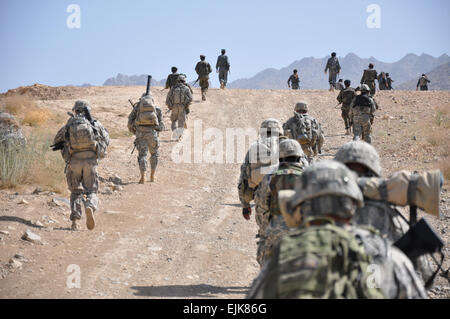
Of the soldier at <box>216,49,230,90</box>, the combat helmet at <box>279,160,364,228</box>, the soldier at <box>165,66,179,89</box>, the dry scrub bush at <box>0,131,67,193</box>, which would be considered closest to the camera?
the combat helmet at <box>279,160,364,228</box>

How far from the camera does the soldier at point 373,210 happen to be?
3.43 meters

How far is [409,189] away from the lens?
340 cm

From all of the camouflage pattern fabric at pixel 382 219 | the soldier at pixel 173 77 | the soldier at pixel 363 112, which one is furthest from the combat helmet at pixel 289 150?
the soldier at pixel 173 77

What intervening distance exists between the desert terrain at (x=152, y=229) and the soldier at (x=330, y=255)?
11.1 feet

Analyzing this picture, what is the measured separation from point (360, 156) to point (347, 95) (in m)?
13.0

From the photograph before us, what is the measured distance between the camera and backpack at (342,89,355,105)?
53.0 ft

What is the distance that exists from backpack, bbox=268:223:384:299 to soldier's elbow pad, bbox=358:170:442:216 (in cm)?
82

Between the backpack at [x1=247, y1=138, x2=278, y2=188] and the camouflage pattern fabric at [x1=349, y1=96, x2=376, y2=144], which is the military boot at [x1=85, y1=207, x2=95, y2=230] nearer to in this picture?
the backpack at [x1=247, y1=138, x2=278, y2=188]

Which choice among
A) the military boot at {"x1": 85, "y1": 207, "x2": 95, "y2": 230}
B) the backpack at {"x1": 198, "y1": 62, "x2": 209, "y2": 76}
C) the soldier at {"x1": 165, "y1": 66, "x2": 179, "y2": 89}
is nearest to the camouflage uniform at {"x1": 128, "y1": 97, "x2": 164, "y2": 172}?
the military boot at {"x1": 85, "y1": 207, "x2": 95, "y2": 230}

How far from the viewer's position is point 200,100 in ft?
76.9

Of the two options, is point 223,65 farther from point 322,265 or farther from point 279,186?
point 322,265

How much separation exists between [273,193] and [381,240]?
2161mm

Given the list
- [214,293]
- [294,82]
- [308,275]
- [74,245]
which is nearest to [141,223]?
[74,245]
